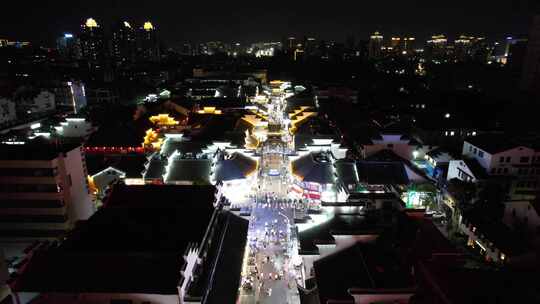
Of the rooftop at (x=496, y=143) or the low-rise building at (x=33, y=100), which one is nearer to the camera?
the rooftop at (x=496, y=143)

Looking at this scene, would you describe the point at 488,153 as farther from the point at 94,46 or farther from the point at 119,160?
the point at 94,46

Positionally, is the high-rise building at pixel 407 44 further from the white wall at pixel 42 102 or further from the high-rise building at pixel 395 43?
the white wall at pixel 42 102

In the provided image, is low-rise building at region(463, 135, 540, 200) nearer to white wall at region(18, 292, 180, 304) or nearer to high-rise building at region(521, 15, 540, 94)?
white wall at region(18, 292, 180, 304)

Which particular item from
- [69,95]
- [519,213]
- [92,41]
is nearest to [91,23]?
[92,41]

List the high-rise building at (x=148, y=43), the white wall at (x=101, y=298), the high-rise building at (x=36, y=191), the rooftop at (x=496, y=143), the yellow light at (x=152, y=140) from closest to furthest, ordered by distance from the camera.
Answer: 1. the white wall at (x=101, y=298)
2. the high-rise building at (x=36, y=191)
3. the rooftop at (x=496, y=143)
4. the yellow light at (x=152, y=140)
5. the high-rise building at (x=148, y=43)

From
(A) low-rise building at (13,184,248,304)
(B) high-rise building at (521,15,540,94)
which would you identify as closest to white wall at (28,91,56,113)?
(A) low-rise building at (13,184,248,304)

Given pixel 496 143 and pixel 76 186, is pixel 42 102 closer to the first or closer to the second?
pixel 76 186

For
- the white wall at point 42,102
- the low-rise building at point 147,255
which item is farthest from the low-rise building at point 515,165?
the white wall at point 42,102
